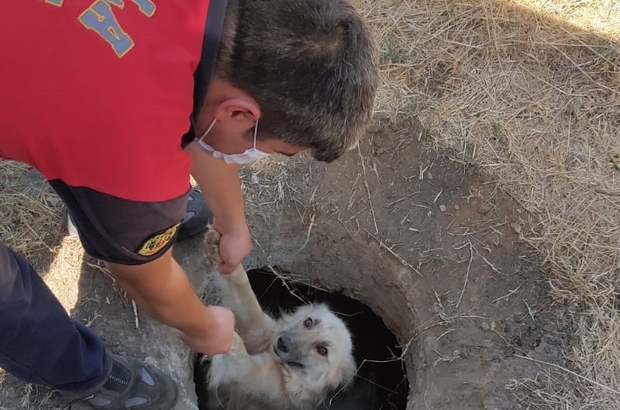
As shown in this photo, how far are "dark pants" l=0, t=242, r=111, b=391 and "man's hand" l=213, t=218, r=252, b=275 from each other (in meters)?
0.62

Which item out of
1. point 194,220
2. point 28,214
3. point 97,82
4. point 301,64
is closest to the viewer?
point 97,82

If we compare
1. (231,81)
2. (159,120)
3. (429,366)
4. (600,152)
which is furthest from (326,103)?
(600,152)

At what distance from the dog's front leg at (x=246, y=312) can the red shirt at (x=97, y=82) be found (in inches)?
68.9

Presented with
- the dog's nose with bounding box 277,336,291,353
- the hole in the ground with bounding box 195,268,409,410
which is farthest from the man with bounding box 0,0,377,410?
the hole in the ground with bounding box 195,268,409,410

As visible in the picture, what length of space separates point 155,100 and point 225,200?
1.14 m

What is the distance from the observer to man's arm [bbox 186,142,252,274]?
2.57 metres

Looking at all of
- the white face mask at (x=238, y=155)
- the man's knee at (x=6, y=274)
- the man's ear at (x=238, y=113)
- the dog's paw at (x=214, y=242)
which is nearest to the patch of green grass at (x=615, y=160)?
the dog's paw at (x=214, y=242)

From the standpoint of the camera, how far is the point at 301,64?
1765mm

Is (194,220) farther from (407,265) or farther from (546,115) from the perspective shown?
(546,115)

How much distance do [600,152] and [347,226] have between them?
151 centimetres

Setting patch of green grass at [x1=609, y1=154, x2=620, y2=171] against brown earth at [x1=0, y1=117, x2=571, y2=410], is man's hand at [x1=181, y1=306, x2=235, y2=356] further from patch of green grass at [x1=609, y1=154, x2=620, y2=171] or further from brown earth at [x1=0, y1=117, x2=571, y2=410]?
patch of green grass at [x1=609, y1=154, x2=620, y2=171]

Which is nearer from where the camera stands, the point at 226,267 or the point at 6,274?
the point at 6,274

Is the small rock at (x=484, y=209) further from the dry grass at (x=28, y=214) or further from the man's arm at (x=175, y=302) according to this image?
the dry grass at (x=28, y=214)

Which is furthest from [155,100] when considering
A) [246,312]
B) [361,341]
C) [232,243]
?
[361,341]
